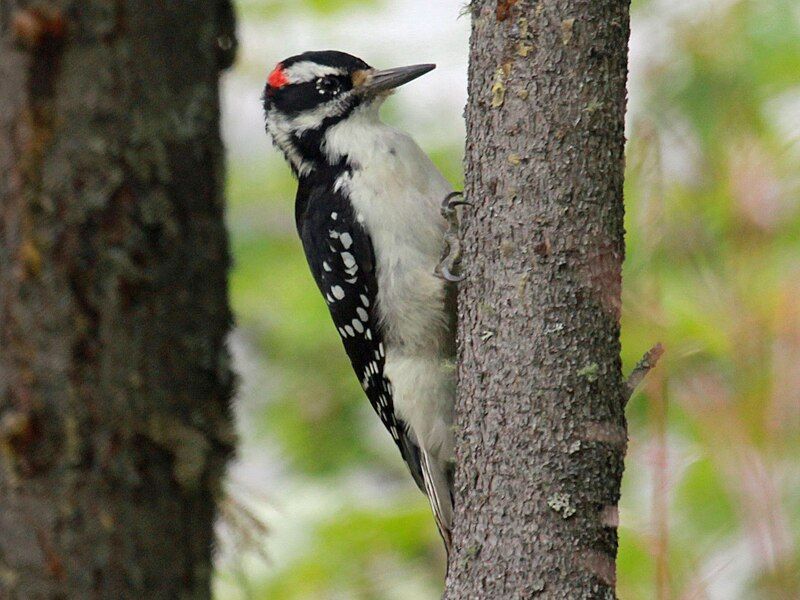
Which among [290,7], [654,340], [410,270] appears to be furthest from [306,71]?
[654,340]

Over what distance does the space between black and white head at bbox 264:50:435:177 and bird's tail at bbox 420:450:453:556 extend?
118 cm

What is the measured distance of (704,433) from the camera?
116 cm

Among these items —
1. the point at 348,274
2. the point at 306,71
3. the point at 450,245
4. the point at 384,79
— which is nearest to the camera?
the point at 450,245

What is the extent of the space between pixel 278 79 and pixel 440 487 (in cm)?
172

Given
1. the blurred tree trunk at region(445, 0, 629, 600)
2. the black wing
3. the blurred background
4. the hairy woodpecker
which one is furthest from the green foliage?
the blurred tree trunk at region(445, 0, 629, 600)

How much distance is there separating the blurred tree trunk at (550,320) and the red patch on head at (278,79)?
1.75m

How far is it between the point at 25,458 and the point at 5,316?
1.62ft

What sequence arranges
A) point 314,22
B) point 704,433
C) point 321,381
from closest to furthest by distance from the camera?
point 704,433
point 314,22
point 321,381

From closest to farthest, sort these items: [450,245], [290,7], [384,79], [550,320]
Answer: [550,320]
[450,245]
[384,79]
[290,7]

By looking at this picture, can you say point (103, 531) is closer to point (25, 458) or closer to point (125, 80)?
point (25, 458)

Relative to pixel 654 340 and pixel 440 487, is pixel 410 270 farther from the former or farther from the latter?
pixel 654 340

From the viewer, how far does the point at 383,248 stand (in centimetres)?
370

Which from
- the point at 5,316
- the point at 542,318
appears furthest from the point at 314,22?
the point at 542,318

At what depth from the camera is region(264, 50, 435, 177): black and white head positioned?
4.03m
